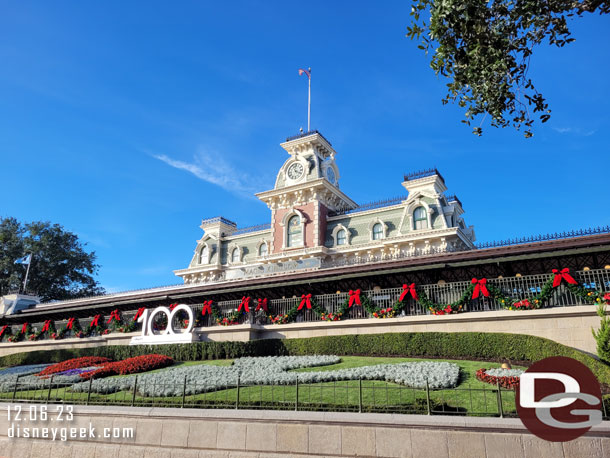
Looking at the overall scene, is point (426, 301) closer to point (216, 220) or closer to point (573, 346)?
point (573, 346)

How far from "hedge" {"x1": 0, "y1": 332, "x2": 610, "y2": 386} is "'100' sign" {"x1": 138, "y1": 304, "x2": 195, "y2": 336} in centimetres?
112

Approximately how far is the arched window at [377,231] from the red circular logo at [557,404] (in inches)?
1087

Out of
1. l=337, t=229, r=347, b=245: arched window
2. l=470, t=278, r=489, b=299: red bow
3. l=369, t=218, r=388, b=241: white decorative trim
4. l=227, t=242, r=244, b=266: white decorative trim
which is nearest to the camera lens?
l=470, t=278, r=489, b=299: red bow

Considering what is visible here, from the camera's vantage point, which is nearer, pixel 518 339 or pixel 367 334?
pixel 518 339

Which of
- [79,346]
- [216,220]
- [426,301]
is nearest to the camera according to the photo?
[426,301]

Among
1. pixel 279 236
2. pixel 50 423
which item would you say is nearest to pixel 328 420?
pixel 50 423

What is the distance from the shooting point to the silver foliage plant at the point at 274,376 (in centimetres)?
1285

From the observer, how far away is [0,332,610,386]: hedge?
15.2 meters

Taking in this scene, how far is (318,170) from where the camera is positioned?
1645 inches

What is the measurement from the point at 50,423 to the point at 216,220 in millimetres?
39458

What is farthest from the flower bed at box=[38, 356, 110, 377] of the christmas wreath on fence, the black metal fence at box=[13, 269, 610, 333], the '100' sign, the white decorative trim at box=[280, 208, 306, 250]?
the white decorative trim at box=[280, 208, 306, 250]

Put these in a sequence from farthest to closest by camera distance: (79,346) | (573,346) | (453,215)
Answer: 1. (453,215)
2. (79,346)
3. (573,346)

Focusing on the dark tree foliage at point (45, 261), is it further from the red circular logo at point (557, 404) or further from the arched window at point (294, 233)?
the red circular logo at point (557, 404)

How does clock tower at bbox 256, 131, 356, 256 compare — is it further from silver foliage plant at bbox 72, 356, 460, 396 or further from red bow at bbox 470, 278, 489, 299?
red bow at bbox 470, 278, 489, 299
